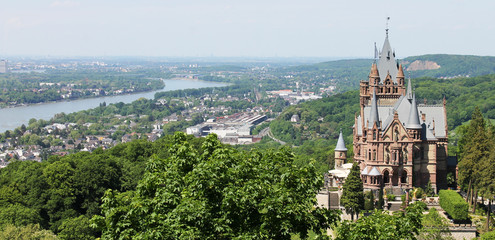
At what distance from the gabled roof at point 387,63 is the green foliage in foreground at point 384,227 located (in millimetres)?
37841

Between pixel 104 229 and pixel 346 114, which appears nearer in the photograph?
pixel 104 229

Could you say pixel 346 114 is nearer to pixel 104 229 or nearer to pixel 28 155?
pixel 28 155

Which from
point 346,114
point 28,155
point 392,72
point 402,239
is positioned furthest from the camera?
point 346,114

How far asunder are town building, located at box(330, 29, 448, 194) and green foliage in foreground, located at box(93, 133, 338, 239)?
93.8 feet

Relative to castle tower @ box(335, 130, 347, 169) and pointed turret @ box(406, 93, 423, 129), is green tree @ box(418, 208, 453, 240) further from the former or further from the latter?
castle tower @ box(335, 130, 347, 169)

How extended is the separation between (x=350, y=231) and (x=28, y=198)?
34288 millimetres

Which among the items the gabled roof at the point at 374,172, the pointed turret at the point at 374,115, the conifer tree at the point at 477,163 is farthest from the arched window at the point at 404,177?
the conifer tree at the point at 477,163

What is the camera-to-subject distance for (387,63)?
200ft

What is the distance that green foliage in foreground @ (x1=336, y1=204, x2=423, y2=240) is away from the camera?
2245 cm

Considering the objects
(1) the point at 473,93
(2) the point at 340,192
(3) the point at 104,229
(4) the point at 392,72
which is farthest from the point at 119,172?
(1) the point at 473,93

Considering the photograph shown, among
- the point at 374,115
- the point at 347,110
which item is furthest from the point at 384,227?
the point at 347,110

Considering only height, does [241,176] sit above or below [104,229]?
above

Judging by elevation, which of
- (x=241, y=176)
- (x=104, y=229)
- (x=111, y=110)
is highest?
(x=241, y=176)

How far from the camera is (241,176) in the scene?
25.4 metres
